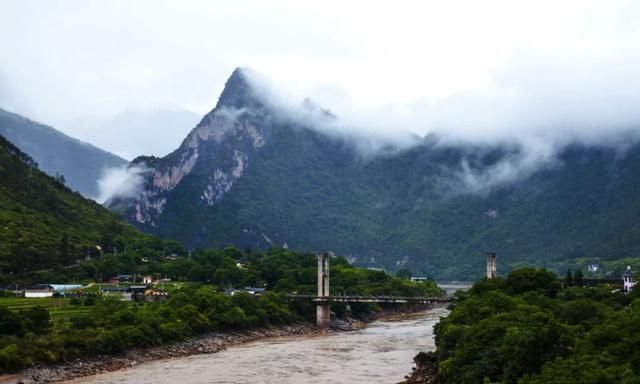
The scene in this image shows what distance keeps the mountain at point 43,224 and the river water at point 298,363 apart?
45.5 metres

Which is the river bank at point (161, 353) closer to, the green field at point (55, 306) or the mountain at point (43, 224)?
the green field at point (55, 306)

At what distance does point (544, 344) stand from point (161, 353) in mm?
42040

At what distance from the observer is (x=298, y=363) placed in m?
66.8

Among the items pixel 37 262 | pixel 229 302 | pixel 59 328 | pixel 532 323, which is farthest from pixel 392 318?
pixel 532 323

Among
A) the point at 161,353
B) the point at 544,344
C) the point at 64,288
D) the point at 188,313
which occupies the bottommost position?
the point at 161,353

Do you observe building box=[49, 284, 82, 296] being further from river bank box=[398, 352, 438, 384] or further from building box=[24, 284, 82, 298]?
river bank box=[398, 352, 438, 384]

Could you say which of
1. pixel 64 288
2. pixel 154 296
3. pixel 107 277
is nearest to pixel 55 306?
pixel 154 296

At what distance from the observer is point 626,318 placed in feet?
119

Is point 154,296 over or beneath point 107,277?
beneath

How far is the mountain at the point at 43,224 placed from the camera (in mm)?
116062

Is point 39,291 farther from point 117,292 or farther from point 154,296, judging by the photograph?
point 154,296

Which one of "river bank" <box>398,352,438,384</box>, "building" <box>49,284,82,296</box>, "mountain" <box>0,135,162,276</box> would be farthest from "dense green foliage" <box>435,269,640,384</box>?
"mountain" <box>0,135,162,276</box>

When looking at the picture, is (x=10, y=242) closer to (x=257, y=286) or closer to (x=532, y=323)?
(x=257, y=286)

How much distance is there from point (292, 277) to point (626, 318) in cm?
9721
